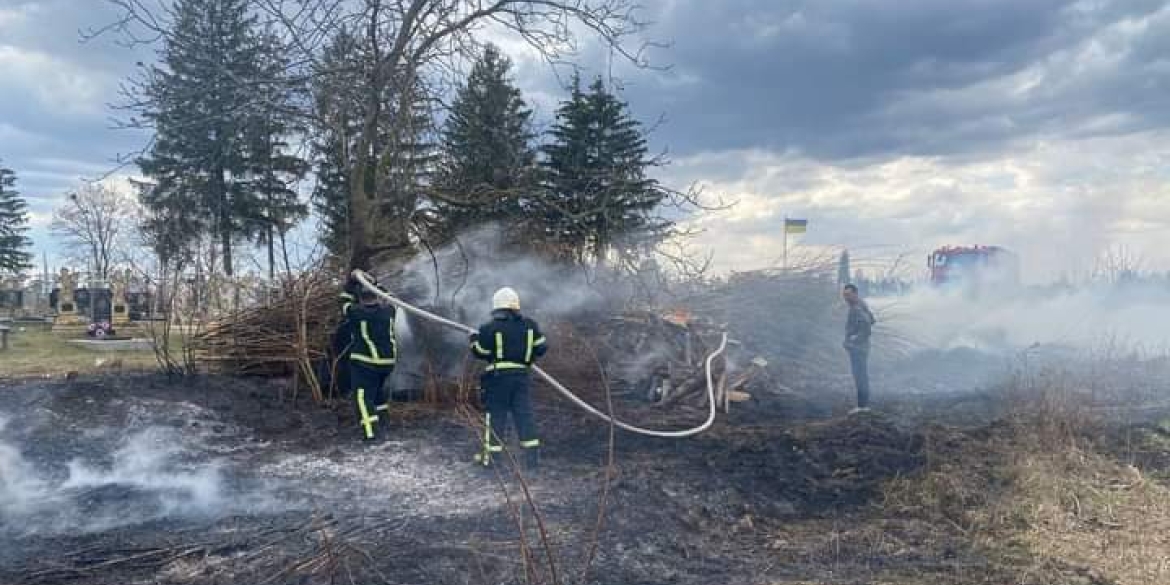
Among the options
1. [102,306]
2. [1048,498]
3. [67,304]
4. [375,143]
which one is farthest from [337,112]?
[67,304]

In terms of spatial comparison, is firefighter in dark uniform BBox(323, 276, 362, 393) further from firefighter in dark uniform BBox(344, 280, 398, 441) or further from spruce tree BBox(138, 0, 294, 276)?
spruce tree BBox(138, 0, 294, 276)

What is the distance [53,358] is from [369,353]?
1092 cm

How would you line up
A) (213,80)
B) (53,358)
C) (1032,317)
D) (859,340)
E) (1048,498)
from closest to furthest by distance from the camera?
(1048,498) → (213,80) → (859,340) → (53,358) → (1032,317)

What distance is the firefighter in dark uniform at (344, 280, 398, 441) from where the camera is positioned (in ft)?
27.4

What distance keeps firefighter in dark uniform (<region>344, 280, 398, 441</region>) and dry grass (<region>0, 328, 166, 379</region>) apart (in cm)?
464

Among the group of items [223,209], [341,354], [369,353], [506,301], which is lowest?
[341,354]

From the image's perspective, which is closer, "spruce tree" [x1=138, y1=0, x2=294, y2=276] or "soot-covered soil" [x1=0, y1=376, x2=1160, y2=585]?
"soot-covered soil" [x1=0, y1=376, x2=1160, y2=585]

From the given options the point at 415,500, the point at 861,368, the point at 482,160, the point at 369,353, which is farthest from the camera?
the point at 482,160

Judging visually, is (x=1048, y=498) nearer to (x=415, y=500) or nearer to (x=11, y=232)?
(x=415, y=500)

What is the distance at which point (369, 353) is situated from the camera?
27.6ft

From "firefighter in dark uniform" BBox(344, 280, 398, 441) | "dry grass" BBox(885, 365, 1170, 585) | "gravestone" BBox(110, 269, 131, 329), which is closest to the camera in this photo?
"dry grass" BBox(885, 365, 1170, 585)

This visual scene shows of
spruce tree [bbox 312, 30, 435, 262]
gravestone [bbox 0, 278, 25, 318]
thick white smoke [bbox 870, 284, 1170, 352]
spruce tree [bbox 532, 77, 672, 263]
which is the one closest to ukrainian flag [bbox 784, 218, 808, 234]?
thick white smoke [bbox 870, 284, 1170, 352]

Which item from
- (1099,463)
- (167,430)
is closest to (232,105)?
(167,430)

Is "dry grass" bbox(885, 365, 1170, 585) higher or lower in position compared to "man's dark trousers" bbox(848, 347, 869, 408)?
lower
